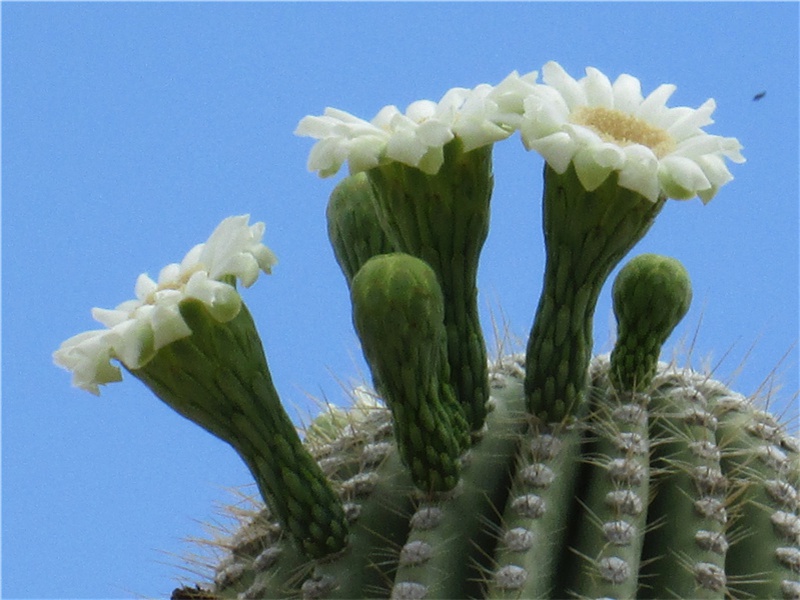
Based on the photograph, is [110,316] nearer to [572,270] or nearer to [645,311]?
[572,270]

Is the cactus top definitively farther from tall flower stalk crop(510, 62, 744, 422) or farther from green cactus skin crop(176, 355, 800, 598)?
green cactus skin crop(176, 355, 800, 598)

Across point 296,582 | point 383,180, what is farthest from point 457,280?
point 296,582

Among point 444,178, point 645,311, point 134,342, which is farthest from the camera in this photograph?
point 645,311

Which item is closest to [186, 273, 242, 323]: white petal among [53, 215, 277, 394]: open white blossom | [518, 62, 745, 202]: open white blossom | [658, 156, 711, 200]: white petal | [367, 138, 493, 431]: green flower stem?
[53, 215, 277, 394]: open white blossom

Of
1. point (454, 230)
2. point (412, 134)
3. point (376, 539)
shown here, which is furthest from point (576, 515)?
point (412, 134)

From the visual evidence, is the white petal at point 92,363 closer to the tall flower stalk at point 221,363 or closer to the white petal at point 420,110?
the tall flower stalk at point 221,363
